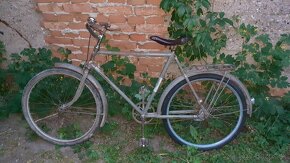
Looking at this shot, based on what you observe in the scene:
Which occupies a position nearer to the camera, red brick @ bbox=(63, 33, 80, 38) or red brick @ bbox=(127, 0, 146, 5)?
red brick @ bbox=(127, 0, 146, 5)

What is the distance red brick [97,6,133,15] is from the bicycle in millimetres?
295

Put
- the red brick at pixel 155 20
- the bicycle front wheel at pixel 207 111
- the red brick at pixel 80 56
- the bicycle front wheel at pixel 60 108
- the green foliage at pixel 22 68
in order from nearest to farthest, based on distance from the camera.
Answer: the bicycle front wheel at pixel 207 111
the bicycle front wheel at pixel 60 108
the red brick at pixel 155 20
the green foliage at pixel 22 68
the red brick at pixel 80 56

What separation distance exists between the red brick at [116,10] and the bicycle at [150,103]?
295 millimetres

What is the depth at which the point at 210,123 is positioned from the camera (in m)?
3.90

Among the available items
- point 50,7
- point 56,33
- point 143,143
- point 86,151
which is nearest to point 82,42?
point 56,33

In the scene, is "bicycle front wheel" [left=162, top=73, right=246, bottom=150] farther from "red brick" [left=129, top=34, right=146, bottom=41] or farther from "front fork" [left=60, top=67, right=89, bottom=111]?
"front fork" [left=60, top=67, right=89, bottom=111]

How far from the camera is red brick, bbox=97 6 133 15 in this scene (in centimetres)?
376

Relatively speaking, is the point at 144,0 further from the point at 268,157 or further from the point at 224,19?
the point at 268,157

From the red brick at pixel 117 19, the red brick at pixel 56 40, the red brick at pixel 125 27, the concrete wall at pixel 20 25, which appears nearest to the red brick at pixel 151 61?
the red brick at pixel 125 27

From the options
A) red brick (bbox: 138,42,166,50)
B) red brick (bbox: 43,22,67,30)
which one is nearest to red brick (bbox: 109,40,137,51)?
red brick (bbox: 138,42,166,50)

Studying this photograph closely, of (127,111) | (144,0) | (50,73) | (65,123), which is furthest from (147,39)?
(65,123)

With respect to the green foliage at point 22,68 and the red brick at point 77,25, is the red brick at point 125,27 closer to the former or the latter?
the red brick at point 77,25

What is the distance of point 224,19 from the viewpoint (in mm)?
3541

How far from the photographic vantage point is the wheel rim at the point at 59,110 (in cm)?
382
